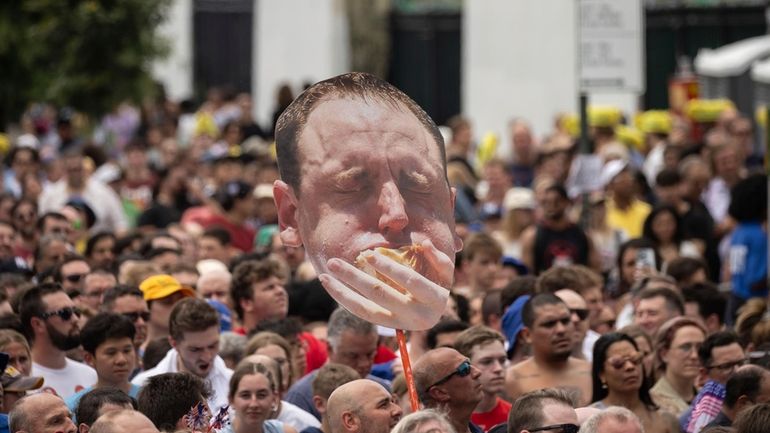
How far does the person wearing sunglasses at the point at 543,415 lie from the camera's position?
8594 mm

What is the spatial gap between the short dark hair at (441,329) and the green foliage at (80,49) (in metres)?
13.9

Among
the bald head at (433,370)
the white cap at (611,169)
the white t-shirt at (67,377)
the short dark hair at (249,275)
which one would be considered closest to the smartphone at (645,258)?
the white cap at (611,169)

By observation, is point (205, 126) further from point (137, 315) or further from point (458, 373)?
point (458, 373)

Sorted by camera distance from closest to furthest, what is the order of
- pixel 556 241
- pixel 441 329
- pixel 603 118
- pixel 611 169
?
pixel 441 329 < pixel 556 241 < pixel 611 169 < pixel 603 118

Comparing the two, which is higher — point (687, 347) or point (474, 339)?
point (474, 339)

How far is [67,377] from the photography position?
1078cm

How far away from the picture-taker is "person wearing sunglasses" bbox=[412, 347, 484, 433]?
9.51 m

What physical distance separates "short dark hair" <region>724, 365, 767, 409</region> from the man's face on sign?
1.69 meters

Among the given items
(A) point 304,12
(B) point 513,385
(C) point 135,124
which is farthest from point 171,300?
(A) point 304,12

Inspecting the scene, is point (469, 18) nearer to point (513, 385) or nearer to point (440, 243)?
point (513, 385)

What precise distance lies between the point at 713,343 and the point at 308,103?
3.05 m

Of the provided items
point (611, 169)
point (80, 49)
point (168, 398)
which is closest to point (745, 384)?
point (168, 398)

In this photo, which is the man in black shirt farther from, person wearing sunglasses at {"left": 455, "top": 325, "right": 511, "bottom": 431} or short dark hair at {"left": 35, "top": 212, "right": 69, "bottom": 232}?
person wearing sunglasses at {"left": 455, "top": 325, "right": 511, "bottom": 431}

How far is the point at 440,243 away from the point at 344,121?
0.67 metres
